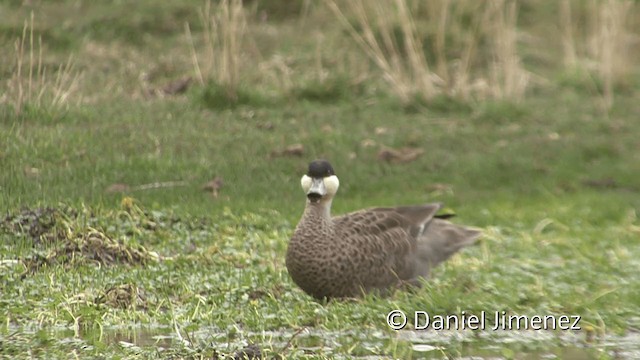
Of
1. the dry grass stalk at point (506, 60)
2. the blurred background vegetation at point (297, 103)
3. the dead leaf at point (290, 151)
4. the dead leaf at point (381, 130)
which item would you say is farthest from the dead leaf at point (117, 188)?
the dry grass stalk at point (506, 60)

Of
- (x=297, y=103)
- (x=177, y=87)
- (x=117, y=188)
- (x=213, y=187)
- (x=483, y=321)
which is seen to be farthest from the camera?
(x=177, y=87)

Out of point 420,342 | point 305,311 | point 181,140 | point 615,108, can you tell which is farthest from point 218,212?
point 615,108

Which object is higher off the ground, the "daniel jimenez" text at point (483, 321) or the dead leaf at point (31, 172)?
the "daniel jimenez" text at point (483, 321)

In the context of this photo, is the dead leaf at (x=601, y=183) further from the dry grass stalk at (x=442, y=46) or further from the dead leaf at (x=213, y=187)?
the dead leaf at (x=213, y=187)

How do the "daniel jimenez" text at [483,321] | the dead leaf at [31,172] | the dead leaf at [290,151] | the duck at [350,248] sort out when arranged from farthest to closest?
the dead leaf at [290,151] < the dead leaf at [31,172] < the duck at [350,248] < the "daniel jimenez" text at [483,321]

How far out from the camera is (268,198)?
11.0 meters

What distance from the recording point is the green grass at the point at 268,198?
693 centimetres

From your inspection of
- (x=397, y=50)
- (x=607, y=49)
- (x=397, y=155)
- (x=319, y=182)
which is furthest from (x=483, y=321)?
(x=607, y=49)

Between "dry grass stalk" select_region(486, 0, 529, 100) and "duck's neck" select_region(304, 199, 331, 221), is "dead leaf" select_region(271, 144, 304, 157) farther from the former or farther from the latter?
"duck's neck" select_region(304, 199, 331, 221)

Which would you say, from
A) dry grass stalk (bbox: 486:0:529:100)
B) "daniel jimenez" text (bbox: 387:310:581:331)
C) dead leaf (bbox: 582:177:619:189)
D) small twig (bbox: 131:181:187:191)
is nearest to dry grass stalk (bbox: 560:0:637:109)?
dry grass stalk (bbox: 486:0:529:100)

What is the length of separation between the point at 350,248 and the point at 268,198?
10.7ft

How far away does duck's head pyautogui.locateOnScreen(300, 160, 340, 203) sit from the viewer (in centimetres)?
791

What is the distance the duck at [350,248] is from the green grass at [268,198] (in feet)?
0.66

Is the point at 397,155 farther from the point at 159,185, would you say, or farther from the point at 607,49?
the point at 607,49
